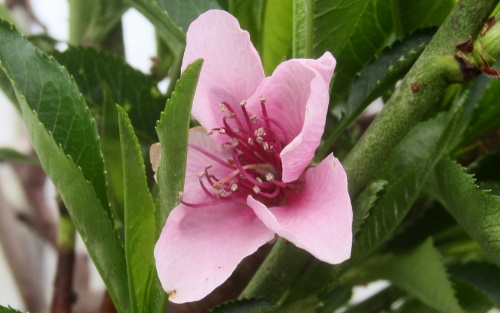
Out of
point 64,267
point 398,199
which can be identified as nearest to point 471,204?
point 398,199

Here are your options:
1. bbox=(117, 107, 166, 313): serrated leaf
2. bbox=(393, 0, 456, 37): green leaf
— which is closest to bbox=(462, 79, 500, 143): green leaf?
bbox=(393, 0, 456, 37): green leaf

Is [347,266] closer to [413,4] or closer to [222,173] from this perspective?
[222,173]

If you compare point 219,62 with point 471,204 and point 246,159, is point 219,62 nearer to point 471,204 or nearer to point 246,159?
point 246,159

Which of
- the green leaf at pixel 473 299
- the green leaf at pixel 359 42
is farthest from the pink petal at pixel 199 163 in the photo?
the green leaf at pixel 473 299

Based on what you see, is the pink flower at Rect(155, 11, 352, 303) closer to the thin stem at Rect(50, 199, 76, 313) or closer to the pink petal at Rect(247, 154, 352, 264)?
the pink petal at Rect(247, 154, 352, 264)

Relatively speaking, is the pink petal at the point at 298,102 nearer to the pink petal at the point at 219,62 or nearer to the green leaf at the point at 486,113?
the pink petal at the point at 219,62

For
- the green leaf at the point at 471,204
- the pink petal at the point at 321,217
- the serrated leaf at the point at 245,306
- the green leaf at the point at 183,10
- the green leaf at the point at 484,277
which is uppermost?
the green leaf at the point at 183,10

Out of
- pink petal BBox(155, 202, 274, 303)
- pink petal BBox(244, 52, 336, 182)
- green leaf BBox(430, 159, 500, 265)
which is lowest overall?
green leaf BBox(430, 159, 500, 265)

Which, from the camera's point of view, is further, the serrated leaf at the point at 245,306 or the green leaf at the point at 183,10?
the green leaf at the point at 183,10
